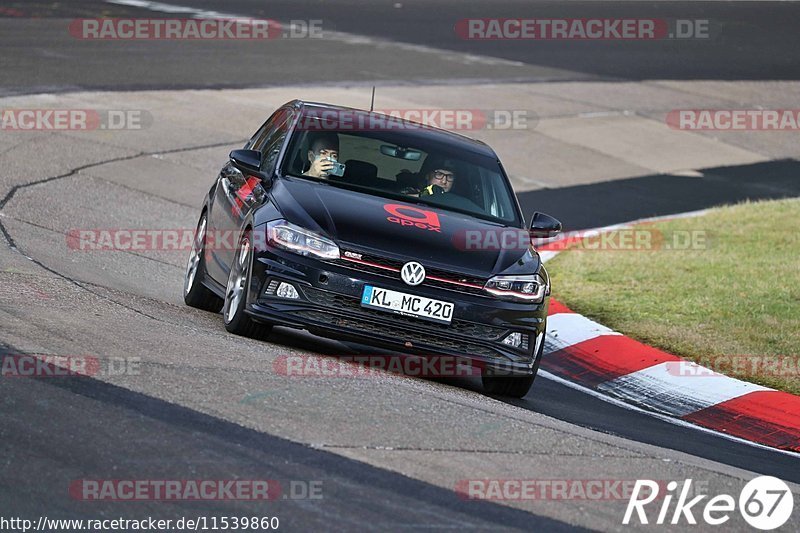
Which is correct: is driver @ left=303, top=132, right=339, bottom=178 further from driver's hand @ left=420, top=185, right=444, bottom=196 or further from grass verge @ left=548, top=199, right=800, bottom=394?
grass verge @ left=548, top=199, right=800, bottom=394

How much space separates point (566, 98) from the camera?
23.7m

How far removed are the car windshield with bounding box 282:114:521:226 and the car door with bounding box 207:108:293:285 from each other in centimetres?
26

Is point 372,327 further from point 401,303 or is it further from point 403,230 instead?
point 403,230

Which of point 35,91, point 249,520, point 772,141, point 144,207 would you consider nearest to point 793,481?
point 249,520

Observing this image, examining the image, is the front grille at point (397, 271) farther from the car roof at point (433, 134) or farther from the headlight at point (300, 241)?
the car roof at point (433, 134)

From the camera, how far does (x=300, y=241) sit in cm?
→ 849

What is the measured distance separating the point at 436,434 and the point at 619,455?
942 millimetres

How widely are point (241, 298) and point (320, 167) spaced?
1283 mm

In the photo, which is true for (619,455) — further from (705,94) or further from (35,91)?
(705,94)

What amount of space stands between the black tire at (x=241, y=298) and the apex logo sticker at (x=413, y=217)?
→ 35.9 inches

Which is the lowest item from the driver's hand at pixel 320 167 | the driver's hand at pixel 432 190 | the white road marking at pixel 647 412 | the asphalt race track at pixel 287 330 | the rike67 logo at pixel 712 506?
the white road marking at pixel 647 412

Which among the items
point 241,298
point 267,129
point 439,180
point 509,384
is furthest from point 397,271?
point 267,129

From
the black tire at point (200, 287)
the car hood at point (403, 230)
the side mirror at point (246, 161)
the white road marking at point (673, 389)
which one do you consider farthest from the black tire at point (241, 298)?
the white road marking at point (673, 389)

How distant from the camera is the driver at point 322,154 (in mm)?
9516
